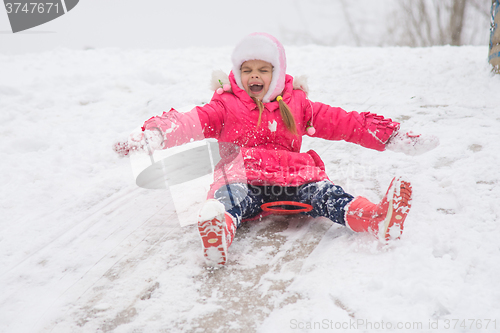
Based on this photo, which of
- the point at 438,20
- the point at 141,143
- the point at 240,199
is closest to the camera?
the point at 141,143

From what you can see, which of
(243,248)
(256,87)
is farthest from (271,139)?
(243,248)

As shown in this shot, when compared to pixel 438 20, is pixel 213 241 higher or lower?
lower

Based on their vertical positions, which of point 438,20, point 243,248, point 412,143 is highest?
point 438,20

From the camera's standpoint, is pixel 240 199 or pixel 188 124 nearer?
pixel 240 199

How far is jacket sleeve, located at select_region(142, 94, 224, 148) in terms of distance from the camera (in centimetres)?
170

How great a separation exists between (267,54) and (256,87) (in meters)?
0.20

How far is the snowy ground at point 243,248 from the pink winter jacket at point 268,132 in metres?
0.26

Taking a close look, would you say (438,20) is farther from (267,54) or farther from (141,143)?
(141,143)

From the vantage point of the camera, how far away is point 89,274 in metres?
1.48

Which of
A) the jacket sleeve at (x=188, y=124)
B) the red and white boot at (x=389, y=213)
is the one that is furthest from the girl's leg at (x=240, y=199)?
the red and white boot at (x=389, y=213)

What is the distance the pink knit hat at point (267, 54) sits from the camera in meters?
2.04

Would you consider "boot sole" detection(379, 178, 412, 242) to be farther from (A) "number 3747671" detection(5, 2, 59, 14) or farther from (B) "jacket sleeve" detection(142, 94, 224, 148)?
(A) "number 3747671" detection(5, 2, 59, 14)

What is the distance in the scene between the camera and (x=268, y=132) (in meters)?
1.99

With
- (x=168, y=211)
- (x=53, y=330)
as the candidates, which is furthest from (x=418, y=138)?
(x=53, y=330)
